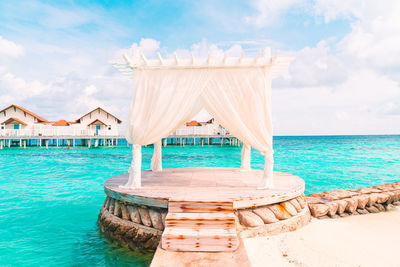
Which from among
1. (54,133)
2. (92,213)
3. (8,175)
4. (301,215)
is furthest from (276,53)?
(54,133)

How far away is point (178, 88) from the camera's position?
4.94 meters

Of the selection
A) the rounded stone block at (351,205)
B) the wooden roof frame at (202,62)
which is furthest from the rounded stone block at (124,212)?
the rounded stone block at (351,205)

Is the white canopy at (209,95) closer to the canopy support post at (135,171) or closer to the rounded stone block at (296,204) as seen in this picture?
the canopy support post at (135,171)

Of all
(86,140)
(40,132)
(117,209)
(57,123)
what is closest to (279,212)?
(117,209)

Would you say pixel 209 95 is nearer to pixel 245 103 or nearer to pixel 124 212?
pixel 245 103

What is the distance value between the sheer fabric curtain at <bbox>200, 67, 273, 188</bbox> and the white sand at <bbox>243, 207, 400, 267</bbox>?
1.18 metres

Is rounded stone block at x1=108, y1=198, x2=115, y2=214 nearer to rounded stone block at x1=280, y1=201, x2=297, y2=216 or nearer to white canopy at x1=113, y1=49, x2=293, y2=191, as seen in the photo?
white canopy at x1=113, y1=49, x2=293, y2=191

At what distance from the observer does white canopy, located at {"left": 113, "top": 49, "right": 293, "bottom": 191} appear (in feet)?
16.0

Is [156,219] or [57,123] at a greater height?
[57,123]

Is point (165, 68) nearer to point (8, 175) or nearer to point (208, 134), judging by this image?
point (8, 175)

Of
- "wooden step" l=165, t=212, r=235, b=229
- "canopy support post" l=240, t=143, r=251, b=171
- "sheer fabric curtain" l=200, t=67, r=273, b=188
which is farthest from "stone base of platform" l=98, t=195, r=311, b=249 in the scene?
"canopy support post" l=240, t=143, r=251, b=171

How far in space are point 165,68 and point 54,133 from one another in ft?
105

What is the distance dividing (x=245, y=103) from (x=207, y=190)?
191cm

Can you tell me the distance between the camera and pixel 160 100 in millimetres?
4922
